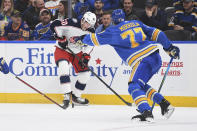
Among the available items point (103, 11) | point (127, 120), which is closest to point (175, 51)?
point (127, 120)

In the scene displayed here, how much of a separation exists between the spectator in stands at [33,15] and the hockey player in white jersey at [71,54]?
0.90m

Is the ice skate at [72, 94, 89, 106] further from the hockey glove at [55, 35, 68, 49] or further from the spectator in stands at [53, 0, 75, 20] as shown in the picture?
the spectator in stands at [53, 0, 75, 20]

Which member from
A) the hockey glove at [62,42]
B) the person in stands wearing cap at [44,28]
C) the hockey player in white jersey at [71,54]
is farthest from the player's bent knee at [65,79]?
the person in stands wearing cap at [44,28]

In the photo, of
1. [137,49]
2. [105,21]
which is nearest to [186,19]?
[105,21]

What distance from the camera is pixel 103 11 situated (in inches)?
273

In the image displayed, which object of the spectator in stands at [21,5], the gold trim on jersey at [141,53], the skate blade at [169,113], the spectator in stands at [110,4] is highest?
the spectator in stands at [110,4]

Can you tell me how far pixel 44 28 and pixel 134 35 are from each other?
2081mm

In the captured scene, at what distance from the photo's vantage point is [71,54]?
249 inches

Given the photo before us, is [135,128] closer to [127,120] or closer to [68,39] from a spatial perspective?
[127,120]

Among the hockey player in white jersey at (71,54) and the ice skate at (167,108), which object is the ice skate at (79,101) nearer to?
the hockey player in white jersey at (71,54)

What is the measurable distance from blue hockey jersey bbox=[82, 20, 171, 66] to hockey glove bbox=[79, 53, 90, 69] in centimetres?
88

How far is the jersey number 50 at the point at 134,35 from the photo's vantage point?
4.98 meters

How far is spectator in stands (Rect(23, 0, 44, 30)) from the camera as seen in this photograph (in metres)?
6.99

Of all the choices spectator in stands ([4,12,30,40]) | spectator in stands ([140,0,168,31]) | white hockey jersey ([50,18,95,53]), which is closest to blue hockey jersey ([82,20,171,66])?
white hockey jersey ([50,18,95,53])
